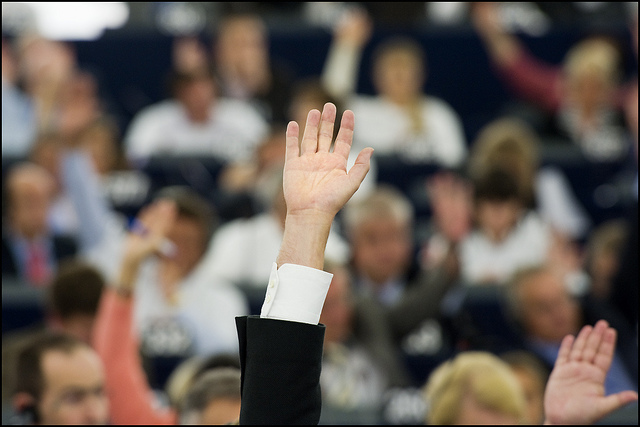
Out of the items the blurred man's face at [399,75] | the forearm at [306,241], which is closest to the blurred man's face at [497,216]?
the blurred man's face at [399,75]

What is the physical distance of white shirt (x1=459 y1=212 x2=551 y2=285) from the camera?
4656 mm

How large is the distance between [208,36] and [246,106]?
0.95m

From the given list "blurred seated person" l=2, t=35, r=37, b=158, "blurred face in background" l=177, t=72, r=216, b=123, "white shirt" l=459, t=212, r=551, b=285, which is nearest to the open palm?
"white shirt" l=459, t=212, r=551, b=285

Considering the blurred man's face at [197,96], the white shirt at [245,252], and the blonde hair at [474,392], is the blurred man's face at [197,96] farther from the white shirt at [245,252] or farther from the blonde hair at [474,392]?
the blonde hair at [474,392]

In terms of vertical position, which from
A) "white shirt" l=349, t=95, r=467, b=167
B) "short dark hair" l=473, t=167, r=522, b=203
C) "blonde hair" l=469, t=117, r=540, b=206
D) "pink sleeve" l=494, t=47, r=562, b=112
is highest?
"pink sleeve" l=494, t=47, r=562, b=112

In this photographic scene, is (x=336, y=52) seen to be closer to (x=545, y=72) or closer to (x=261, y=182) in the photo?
(x=545, y=72)

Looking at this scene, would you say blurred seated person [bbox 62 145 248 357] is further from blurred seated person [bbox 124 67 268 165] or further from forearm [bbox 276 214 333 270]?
forearm [bbox 276 214 333 270]

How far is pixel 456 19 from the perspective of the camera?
24.4 ft

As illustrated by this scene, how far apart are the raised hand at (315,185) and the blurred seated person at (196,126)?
4227 millimetres

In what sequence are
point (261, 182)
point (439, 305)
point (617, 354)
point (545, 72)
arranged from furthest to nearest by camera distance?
point (545, 72) → point (261, 182) → point (439, 305) → point (617, 354)

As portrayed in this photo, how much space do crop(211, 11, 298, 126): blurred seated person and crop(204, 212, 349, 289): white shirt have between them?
6.17 ft

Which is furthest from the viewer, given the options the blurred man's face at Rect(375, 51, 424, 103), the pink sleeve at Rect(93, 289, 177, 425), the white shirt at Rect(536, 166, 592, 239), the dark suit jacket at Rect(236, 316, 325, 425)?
the blurred man's face at Rect(375, 51, 424, 103)

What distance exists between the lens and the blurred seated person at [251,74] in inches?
248

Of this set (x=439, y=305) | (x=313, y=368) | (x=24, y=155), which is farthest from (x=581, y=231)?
(x=313, y=368)
